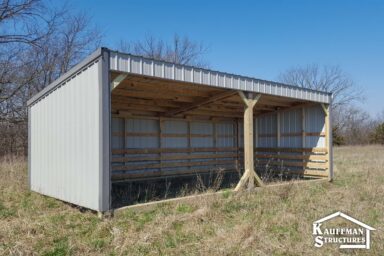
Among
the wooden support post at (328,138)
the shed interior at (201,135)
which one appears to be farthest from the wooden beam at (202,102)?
the wooden support post at (328,138)

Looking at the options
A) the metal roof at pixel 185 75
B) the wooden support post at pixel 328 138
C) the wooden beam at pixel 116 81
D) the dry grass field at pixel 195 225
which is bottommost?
the dry grass field at pixel 195 225

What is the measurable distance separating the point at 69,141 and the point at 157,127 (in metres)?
4.31

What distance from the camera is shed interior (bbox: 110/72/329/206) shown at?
8.88 m

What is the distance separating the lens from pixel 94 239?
4.15 m

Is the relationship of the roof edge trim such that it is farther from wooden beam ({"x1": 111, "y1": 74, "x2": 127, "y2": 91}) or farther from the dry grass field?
the dry grass field

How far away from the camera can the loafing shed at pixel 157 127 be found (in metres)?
5.23

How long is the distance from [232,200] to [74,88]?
3524 mm

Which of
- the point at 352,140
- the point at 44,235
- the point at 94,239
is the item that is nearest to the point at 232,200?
the point at 94,239

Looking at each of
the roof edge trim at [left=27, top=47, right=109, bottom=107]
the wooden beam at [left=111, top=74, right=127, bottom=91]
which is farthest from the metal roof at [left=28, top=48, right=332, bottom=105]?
the wooden beam at [left=111, top=74, right=127, bottom=91]

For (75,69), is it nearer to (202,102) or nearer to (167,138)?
(202,102)

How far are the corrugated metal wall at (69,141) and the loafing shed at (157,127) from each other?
0.06 feet

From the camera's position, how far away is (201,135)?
11359 mm

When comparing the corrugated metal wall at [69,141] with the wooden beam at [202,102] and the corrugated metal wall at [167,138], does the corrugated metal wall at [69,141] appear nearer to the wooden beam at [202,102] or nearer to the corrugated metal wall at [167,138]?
the corrugated metal wall at [167,138]

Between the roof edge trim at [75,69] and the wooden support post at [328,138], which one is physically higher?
the roof edge trim at [75,69]
